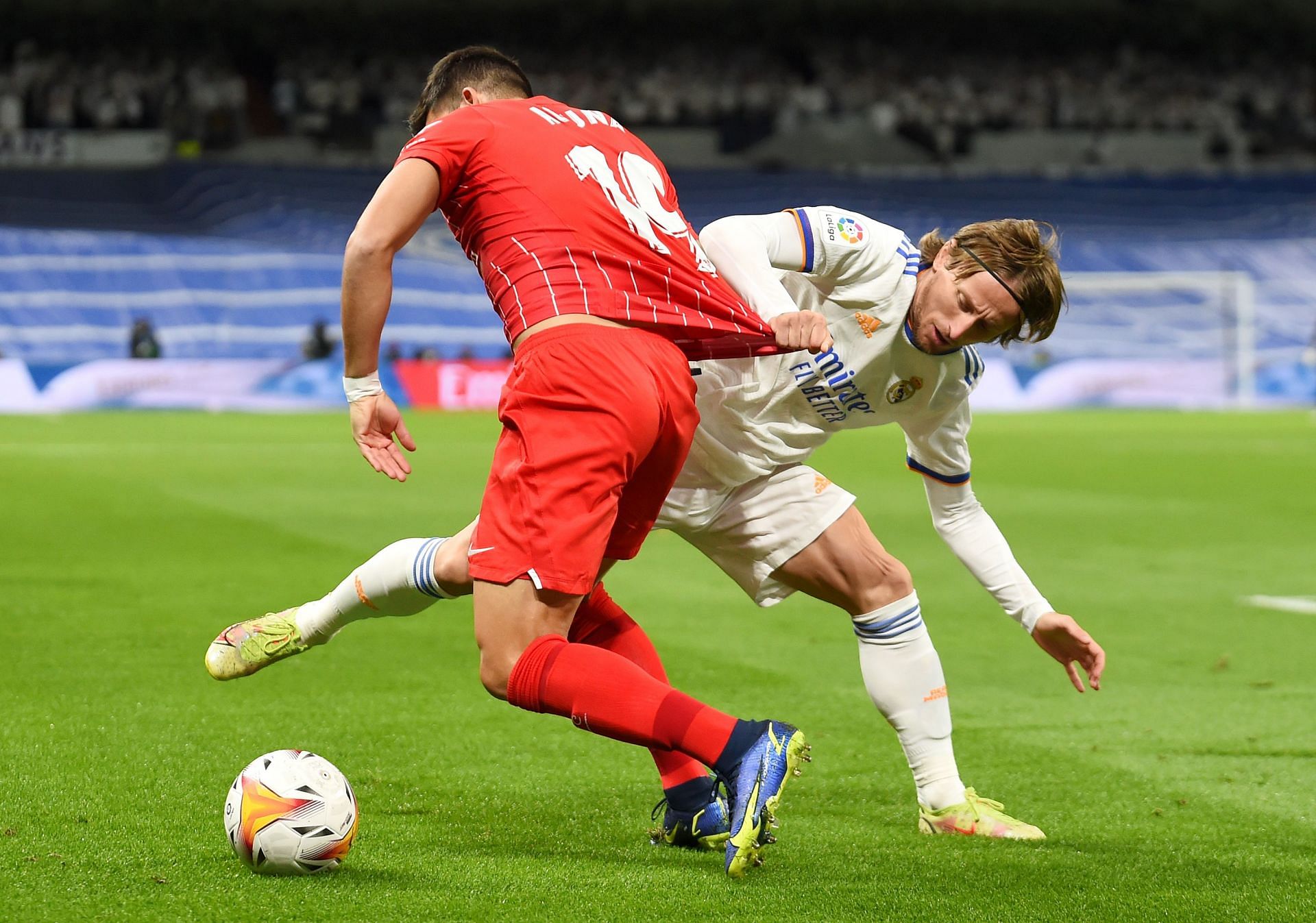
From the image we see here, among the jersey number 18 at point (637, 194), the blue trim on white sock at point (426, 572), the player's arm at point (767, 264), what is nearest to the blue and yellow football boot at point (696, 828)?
the blue trim on white sock at point (426, 572)

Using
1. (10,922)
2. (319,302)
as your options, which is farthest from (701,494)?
(319,302)

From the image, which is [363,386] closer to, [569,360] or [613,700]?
[569,360]

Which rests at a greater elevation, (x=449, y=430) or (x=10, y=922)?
(x=10, y=922)

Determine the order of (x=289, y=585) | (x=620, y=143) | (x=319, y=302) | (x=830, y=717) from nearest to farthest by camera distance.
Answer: (x=620, y=143) < (x=830, y=717) < (x=289, y=585) < (x=319, y=302)

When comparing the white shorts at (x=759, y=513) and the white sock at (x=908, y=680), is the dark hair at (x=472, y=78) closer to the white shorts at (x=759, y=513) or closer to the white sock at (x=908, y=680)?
the white shorts at (x=759, y=513)

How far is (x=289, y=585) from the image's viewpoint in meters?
8.00

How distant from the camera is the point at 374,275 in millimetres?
3207

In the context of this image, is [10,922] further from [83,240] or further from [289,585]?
[83,240]

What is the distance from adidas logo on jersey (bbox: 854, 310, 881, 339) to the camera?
12.9ft

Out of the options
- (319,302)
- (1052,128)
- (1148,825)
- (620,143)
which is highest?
(620,143)

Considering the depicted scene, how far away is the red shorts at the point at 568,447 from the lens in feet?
10.1

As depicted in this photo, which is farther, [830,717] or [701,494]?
[830,717]

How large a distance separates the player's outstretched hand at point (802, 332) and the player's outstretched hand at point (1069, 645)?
1073 millimetres

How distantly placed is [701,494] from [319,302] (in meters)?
26.7
